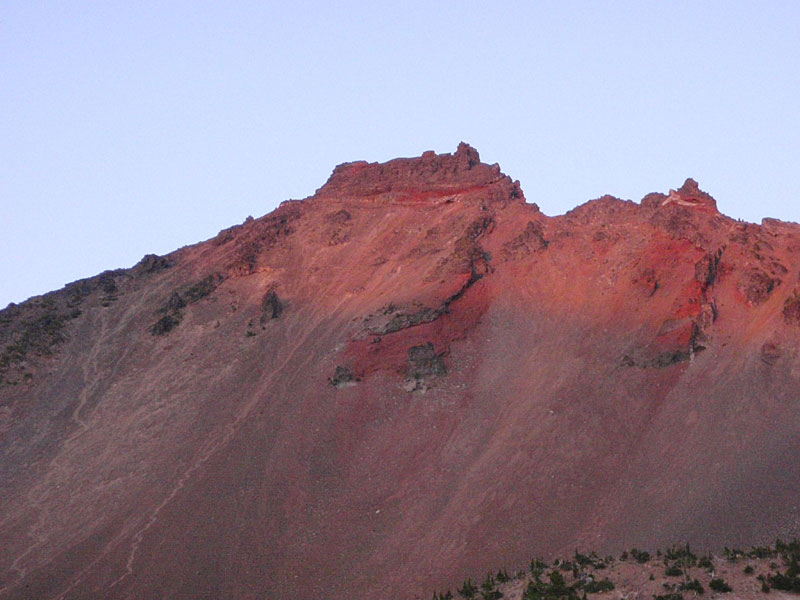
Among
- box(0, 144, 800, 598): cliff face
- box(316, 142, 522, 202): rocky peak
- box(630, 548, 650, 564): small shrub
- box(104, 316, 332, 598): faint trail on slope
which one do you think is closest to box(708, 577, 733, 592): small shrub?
box(630, 548, 650, 564): small shrub

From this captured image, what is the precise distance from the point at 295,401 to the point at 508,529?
11528mm

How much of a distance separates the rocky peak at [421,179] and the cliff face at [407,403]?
29.6 inches

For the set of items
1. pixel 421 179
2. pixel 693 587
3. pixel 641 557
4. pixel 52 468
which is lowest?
pixel 693 587

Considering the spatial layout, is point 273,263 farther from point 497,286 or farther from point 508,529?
point 508,529

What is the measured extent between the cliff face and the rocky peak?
2.46ft

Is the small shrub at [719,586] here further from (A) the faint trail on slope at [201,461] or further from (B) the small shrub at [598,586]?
(A) the faint trail on slope at [201,461]

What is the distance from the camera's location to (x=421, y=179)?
54.7 meters

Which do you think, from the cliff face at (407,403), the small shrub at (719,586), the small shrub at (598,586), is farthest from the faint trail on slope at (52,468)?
the small shrub at (719,586)

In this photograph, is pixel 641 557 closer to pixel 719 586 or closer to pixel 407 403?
pixel 719 586

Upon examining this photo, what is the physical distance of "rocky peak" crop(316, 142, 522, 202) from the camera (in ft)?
176

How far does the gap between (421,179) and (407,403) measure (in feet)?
65.7

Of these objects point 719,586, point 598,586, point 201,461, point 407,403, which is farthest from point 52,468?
point 719,586

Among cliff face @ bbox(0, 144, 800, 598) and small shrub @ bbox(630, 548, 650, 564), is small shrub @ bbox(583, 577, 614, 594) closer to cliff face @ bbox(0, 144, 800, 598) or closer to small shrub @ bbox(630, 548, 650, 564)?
small shrub @ bbox(630, 548, 650, 564)

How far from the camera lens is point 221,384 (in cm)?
4141
